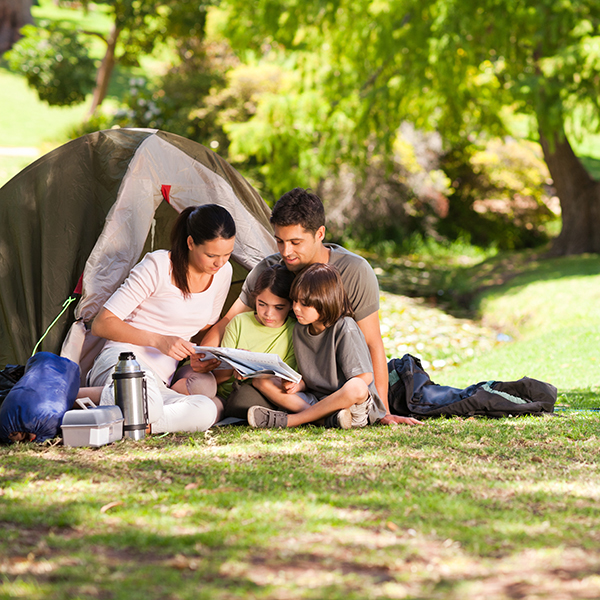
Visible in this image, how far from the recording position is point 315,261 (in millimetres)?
3758

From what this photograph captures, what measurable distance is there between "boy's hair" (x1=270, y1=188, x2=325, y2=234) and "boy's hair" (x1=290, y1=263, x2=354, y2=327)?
0.23m

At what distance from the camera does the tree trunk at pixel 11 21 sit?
26.9 meters

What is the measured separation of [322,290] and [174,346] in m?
0.85

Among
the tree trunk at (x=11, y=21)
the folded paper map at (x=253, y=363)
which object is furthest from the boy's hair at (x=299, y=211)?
the tree trunk at (x=11, y=21)

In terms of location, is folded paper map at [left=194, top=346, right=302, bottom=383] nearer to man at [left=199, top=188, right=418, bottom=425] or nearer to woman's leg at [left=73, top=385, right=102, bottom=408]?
man at [left=199, top=188, right=418, bottom=425]

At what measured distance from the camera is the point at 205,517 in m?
2.16

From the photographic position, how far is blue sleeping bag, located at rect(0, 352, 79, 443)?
3168 millimetres

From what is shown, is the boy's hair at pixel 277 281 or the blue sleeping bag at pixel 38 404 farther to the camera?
the boy's hair at pixel 277 281

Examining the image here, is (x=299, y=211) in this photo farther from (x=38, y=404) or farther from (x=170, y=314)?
(x=38, y=404)

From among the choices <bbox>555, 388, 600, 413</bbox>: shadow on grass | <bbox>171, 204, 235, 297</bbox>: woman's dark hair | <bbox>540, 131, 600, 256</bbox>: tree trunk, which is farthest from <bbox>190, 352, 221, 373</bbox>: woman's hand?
<bbox>540, 131, 600, 256</bbox>: tree trunk

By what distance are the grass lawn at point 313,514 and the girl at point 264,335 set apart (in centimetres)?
29

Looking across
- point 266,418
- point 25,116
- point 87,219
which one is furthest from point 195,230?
point 25,116

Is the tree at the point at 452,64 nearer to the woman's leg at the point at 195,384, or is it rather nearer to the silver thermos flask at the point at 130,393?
the woman's leg at the point at 195,384

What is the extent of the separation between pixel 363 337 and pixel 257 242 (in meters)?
1.45
